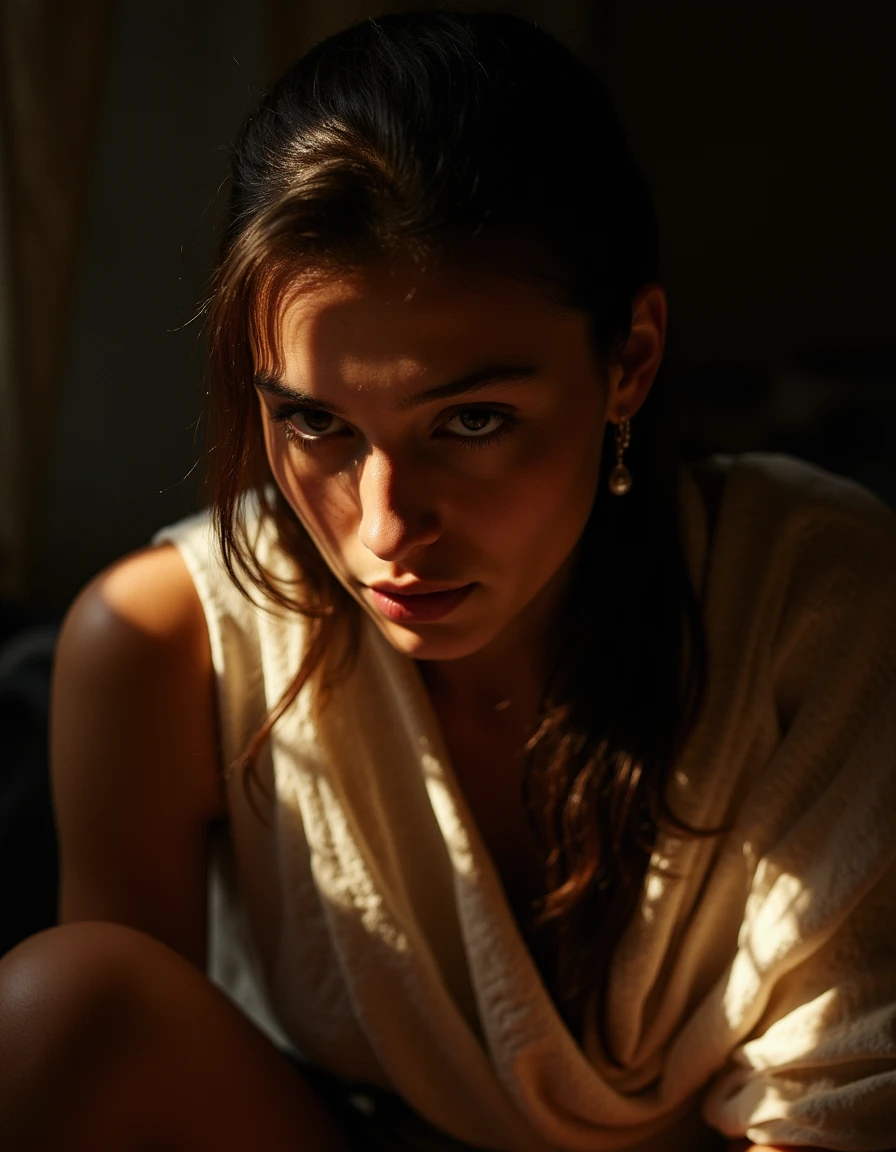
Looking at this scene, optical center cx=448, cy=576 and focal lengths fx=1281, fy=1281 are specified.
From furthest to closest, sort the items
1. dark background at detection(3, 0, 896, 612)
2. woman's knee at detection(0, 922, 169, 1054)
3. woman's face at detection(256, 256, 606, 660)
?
dark background at detection(3, 0, 896, 612)
woman's knee at detection(0, 922, 169, 1054)
woman's face at detection(256, 256, 606, 660)

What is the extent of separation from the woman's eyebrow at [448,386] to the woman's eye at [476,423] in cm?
2

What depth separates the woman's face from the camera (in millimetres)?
743

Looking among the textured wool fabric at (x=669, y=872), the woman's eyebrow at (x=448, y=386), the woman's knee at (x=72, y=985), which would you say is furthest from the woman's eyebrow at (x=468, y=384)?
the woman's knee at (x=72, y=985)

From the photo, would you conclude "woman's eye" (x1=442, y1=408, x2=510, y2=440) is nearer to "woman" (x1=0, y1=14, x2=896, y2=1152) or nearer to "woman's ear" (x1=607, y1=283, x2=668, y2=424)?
"woman" (x1=0, y1=14, x2=896, y2=1152)

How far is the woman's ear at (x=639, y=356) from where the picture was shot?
885 mm

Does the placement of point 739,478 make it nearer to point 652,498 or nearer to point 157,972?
point 652,498

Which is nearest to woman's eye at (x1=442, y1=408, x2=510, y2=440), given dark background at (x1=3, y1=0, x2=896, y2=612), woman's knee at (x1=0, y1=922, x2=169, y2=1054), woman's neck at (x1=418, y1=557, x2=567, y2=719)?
woman's neck at (x1=418, y1=557, x2=567, y2=719)

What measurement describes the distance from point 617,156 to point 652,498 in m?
0.27

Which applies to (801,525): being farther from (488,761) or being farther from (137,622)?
(137,622)

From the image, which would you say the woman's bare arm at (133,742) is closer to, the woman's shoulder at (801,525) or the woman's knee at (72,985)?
the woman's knee at (72,985)

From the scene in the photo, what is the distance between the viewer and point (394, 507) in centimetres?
78

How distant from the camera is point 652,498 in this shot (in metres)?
0.99

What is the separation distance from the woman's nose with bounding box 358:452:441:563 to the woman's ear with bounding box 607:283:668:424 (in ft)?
0.58

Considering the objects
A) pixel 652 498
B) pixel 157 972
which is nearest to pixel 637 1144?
pixel 157 972
